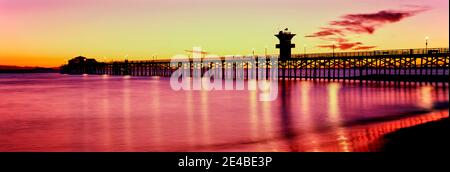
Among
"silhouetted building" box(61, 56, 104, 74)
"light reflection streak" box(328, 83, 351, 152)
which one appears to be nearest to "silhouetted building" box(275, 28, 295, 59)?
"light reflection streak" box(328, 83, 351, 152)

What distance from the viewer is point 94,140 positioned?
16344mm

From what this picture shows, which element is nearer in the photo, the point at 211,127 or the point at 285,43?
the point at 211,127

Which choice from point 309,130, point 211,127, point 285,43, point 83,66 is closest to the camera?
point 309,130

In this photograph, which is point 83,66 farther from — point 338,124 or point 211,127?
point 338,124

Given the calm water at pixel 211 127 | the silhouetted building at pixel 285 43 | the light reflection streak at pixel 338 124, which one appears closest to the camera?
the light reflection streak at pixel 338 124

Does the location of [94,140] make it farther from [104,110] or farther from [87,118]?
[104,110]

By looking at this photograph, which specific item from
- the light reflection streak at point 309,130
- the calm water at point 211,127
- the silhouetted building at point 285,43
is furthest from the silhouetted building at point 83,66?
the light reflection streak at point 309,130

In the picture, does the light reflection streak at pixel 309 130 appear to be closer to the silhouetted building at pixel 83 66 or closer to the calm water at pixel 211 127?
the calm water at pixel 211 127

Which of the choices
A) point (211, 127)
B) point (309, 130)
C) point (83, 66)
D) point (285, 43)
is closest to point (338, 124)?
point (309, 130)

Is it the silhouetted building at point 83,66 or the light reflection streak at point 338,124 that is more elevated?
the silhouetted building at point 83,66

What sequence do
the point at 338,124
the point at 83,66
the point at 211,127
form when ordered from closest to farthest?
1. the point at 211,127
2. the point at 338,124
3. the point at 83,66

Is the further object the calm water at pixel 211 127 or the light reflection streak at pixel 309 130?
the calm water at pixel 211 127

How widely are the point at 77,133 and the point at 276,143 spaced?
7.73 metres
